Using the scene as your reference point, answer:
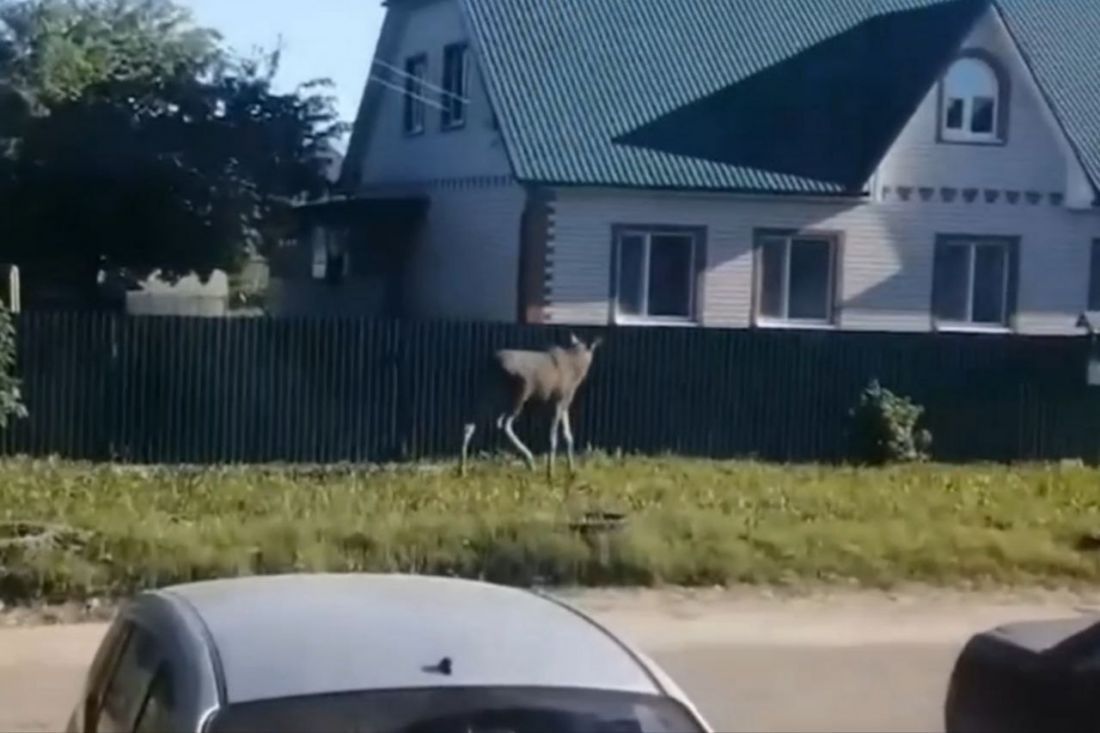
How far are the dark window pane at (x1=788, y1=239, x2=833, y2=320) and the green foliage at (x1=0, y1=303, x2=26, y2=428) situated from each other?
531 inches

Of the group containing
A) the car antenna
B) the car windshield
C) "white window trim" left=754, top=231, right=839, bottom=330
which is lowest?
the car windshield

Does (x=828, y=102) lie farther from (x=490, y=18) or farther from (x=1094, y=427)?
(x=1094, y=427)

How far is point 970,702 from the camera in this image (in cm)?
926

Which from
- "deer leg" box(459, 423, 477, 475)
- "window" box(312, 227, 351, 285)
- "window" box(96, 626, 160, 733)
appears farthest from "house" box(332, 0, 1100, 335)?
"window" box(96, 626, 160, 733)

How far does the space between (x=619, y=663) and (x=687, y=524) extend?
12.3 meters

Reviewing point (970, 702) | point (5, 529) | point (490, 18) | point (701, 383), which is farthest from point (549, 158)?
point (970, 702)

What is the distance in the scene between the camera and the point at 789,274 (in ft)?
114

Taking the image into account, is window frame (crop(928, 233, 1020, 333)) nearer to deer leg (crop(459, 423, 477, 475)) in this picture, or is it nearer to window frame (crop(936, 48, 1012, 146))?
window frame (crop(936, 48, 1012, 146))

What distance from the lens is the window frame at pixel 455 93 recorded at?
36.4 meters

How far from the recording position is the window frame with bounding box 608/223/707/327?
33750 millimetres

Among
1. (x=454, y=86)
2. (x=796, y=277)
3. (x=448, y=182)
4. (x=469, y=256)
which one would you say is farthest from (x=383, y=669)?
(x=454, y=86)

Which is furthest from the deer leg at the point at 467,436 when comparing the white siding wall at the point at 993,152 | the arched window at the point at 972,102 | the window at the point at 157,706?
the window at the point at 157,706

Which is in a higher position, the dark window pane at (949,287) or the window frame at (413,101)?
the window frame at (413,101)

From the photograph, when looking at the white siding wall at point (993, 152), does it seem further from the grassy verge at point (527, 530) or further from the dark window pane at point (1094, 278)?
the grassy verge at point (527, 530)
